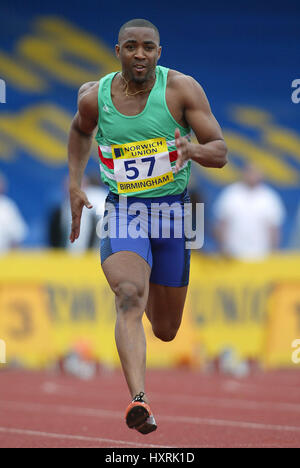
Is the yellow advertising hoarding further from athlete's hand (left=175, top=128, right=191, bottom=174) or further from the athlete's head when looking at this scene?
athlete's hand (left=175, top=128, right=191, bottom=174)

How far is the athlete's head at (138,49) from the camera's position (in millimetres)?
6152

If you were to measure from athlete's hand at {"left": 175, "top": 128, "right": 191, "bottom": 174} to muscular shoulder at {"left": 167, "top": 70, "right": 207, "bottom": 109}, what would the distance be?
0.58 metres

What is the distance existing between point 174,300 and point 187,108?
4.39ft

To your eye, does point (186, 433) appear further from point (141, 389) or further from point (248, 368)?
point (248, 368)

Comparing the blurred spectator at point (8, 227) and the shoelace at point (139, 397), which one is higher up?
the blurred spectator at point (8, 227)

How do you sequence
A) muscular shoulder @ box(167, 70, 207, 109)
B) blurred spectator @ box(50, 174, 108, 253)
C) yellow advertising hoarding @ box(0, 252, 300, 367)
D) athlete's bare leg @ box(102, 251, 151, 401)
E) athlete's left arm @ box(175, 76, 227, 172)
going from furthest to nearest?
blurred spectator @ box(50, 174, 108, 253), yellow advertising hoarding @ box(0, 252, 300, 367), muscular shoulder @ box(167, 70, 207, 109), athlete's left arm @ box(175, 76, 227, 172), athlete's bare leg @ box(102, 251, 151, 401)

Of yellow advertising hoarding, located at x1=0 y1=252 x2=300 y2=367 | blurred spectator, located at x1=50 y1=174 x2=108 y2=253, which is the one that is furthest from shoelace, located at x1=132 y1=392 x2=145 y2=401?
blurred spectator, located at x1=50 y1=174 x2=108 y2=253

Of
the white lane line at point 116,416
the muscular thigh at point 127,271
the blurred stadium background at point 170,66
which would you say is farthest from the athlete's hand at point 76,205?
the blurred stadium background at point 170,66

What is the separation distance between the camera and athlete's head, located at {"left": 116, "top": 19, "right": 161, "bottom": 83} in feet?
20.2

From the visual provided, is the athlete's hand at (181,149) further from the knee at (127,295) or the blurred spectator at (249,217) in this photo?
the blurred spectator at (249,217)

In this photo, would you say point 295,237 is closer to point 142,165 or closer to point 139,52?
point 142,165

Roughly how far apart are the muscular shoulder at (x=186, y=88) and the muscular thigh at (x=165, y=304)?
1.29 m

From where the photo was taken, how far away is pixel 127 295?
19.6ft
